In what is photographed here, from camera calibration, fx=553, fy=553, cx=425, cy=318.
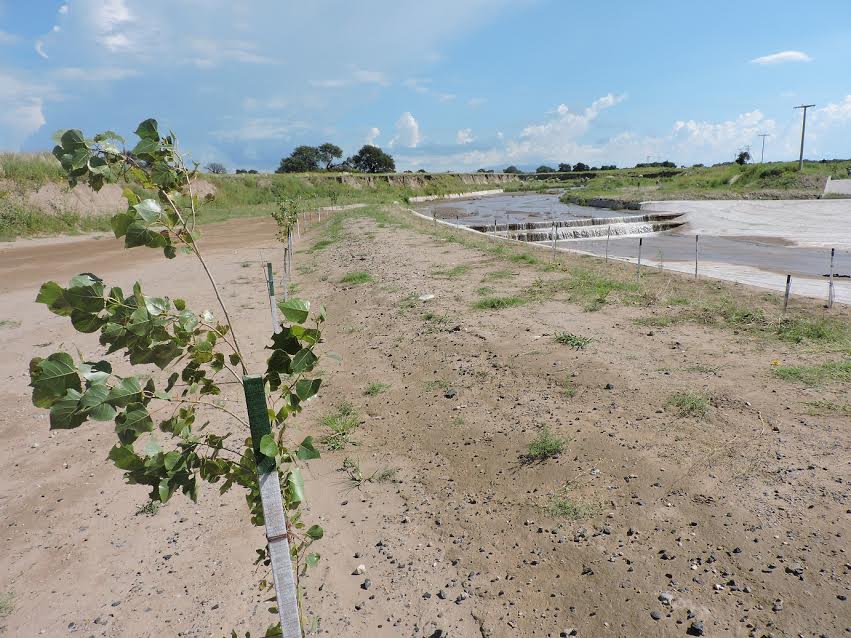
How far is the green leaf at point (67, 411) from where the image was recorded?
60.2 inches

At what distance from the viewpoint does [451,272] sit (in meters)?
13.7

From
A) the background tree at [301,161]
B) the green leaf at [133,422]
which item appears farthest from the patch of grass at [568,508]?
the background tree at [301,161]

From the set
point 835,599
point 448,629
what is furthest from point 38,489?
point 835,599

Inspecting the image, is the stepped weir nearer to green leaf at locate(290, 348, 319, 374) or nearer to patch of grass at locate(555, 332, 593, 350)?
patch of grass at locate(555, 332, 593, 350)

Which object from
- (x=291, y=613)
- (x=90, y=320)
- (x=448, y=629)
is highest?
(x=90, y=320)

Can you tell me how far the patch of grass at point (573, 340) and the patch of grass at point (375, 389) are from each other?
261 centimetres

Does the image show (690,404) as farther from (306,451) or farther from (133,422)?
(133,422)

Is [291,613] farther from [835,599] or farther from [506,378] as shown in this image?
[506,378]

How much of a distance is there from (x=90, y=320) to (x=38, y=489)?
4.99 metres

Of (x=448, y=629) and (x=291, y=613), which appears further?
(x=448, y=629)

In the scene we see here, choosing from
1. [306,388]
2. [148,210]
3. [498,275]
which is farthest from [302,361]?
[498,275]

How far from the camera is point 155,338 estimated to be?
73.7 inches

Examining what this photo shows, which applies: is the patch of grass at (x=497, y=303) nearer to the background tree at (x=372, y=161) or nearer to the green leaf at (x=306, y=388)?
the green leaf at (x=306, y=388)

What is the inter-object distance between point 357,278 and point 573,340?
24.3ft
